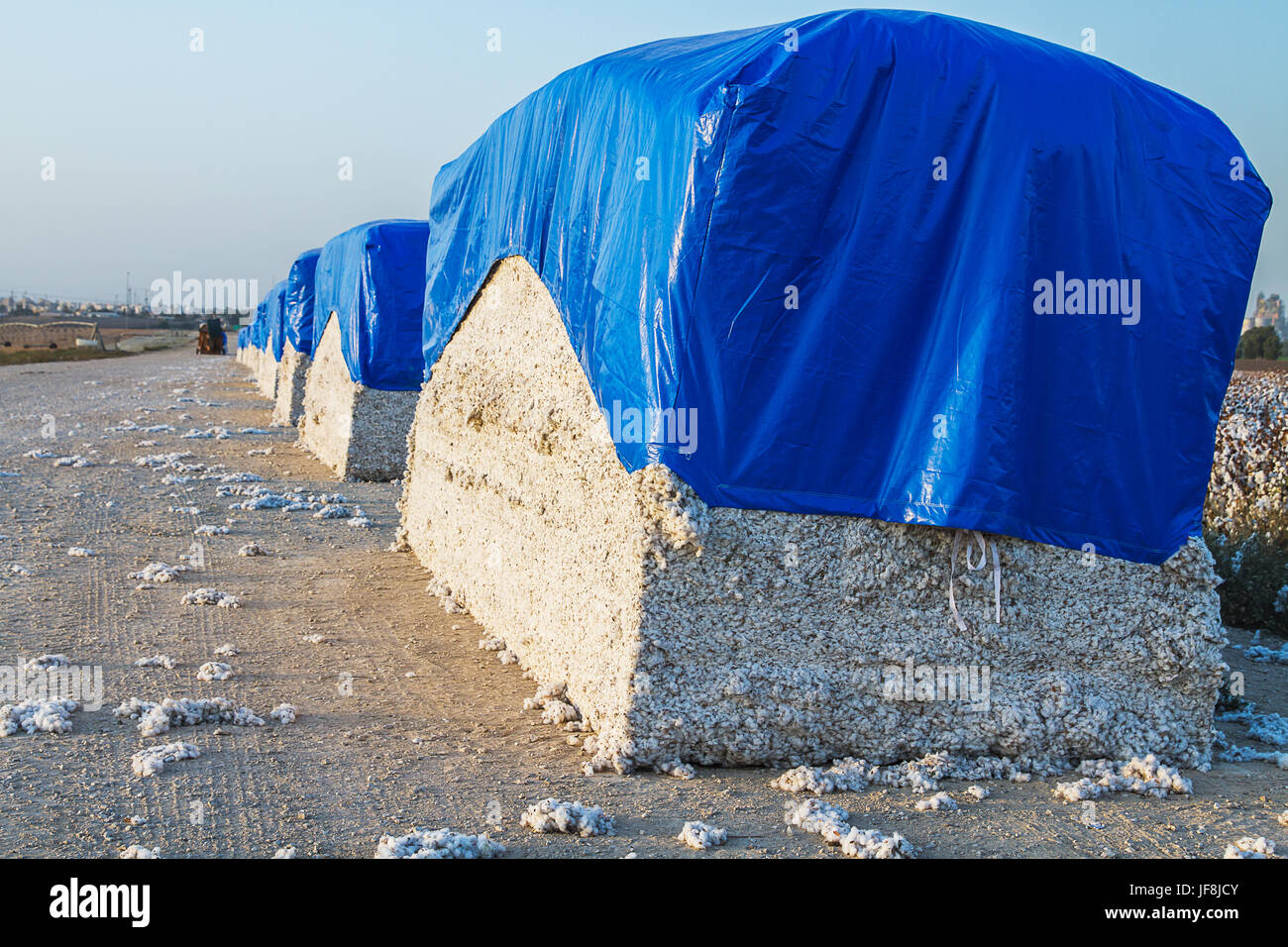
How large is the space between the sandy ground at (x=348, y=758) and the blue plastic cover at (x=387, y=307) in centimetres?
372

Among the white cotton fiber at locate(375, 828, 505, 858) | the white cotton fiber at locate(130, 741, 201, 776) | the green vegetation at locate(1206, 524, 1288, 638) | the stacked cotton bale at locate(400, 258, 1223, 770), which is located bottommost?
the green vegetation at locate(1206, 524, 1288, 638)

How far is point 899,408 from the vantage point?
14.0ft

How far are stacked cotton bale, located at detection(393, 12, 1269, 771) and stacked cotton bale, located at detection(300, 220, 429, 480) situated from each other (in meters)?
7.90

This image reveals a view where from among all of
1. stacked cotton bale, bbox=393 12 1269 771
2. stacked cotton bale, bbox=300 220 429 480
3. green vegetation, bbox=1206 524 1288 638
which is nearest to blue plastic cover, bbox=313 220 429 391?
stacked cotton bale, bbox=300 220 429 480

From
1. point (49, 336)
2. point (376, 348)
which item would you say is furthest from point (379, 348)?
point (49, 336)

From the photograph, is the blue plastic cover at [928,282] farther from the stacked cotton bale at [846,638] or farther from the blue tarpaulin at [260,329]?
the blue tarpaulin at [260,329]

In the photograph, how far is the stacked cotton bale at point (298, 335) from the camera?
17.9 metres

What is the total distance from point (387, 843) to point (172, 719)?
185 cm

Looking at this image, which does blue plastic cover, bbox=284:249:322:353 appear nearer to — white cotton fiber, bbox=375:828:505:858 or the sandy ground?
the sandy ground

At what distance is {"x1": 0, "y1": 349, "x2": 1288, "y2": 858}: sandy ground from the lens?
3.63m

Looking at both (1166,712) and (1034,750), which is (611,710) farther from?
(1166,712)

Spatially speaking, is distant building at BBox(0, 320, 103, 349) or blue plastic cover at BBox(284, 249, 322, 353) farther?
distant building at BBox(0, 320, 103, 349)

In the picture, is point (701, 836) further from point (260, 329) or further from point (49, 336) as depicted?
point (49, 336)

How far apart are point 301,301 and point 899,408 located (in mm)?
16092
